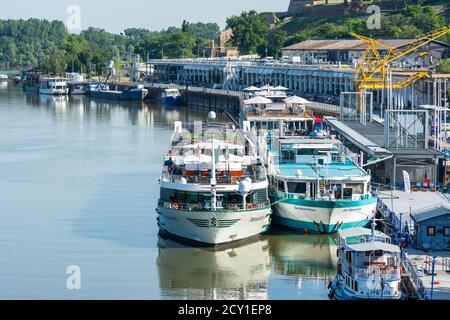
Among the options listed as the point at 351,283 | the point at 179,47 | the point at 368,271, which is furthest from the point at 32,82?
the point at 368,271

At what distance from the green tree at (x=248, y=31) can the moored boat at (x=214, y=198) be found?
83.1m

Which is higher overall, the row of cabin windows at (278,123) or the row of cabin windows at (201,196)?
the row of cabin windows at (278,123)

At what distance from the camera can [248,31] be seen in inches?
4471

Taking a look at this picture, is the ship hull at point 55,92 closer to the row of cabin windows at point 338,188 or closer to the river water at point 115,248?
the river water at point 115,248

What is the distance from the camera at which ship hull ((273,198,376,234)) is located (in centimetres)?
2884

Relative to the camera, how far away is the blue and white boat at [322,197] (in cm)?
2892

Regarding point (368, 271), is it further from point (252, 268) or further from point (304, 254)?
point (304, 254)

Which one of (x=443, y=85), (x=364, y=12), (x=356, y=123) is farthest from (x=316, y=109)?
(x=364, y=12)

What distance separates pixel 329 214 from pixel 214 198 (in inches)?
134

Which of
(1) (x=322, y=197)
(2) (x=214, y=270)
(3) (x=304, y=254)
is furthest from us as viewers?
(1) (x=322, y=197)

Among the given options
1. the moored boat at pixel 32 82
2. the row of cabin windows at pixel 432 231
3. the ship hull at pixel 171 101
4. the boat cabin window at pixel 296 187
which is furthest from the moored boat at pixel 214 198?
the moored boat at pixel 32 82

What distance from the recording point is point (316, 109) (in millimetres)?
60844

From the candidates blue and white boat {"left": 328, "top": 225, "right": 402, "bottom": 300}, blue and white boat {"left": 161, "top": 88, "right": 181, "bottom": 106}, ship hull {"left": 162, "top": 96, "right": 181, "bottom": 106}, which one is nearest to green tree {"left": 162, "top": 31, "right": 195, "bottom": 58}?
blue and white boat {"left": 161, "top": 88, "right": 181, "bottom": 106}
